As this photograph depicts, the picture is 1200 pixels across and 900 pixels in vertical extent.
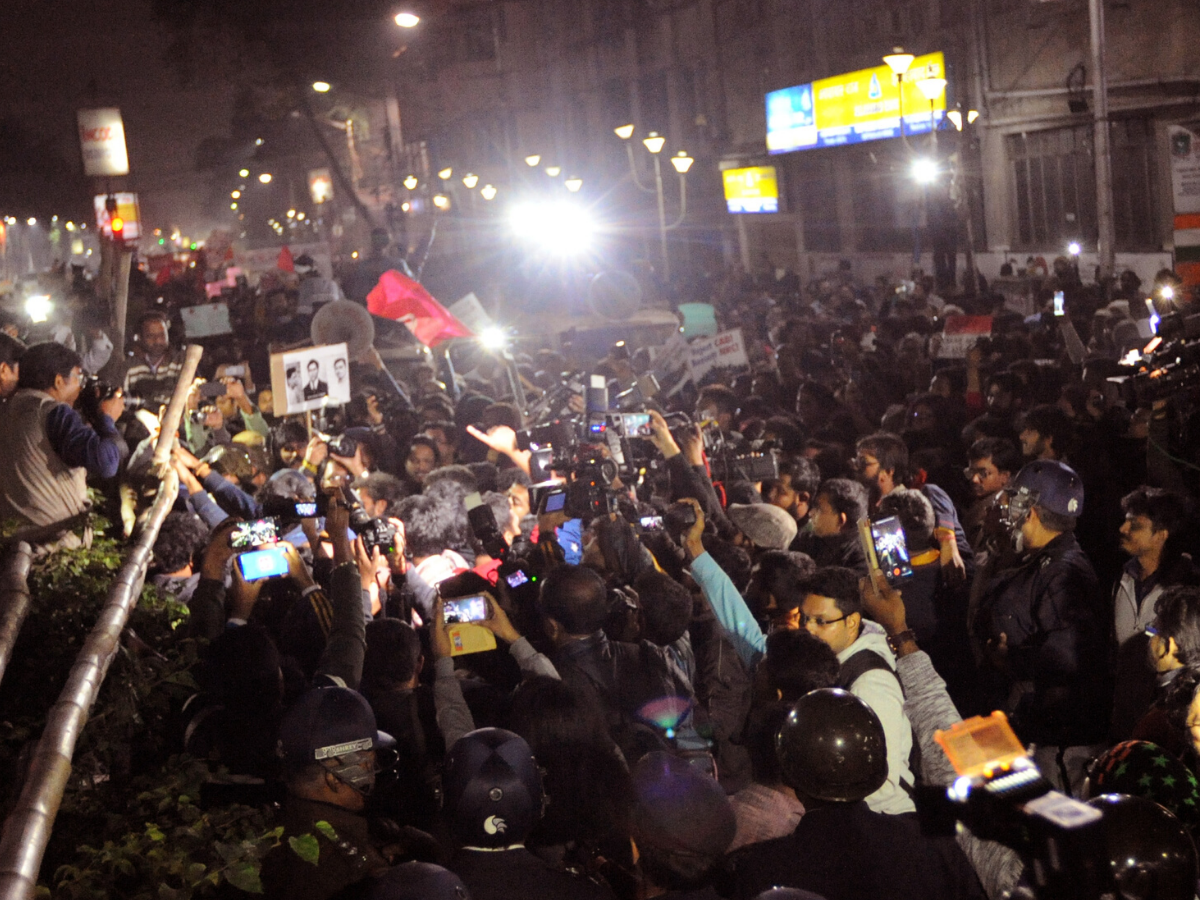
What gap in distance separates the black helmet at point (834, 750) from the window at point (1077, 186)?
20.1 metres

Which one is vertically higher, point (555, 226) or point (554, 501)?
point (555, 226)

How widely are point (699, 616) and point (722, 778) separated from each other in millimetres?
982

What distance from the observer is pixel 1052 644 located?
5.09 metres

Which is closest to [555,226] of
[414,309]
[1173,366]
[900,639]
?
[414,309]

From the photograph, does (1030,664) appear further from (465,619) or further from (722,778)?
(465,619)

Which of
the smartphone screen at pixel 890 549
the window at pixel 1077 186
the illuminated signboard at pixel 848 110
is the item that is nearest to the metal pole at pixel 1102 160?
the window at pixel 1077 186

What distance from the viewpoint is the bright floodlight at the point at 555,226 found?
1512 inches

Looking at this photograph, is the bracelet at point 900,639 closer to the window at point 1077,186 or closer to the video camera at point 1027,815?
the video camera at point 1027,815

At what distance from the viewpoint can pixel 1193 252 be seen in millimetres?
11352

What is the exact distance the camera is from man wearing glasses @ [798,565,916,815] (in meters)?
3.86

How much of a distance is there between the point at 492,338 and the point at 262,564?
24.4 ft

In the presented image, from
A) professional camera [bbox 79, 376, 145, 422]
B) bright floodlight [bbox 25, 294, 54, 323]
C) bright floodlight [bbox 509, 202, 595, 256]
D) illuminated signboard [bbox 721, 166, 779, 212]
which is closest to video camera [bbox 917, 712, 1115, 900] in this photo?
professional camera [bbox 79, 376, 145, 422]

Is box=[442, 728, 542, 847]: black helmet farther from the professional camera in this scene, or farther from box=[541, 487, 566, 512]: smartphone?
the professional camera

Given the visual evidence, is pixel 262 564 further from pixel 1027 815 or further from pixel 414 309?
pixel 414 309
